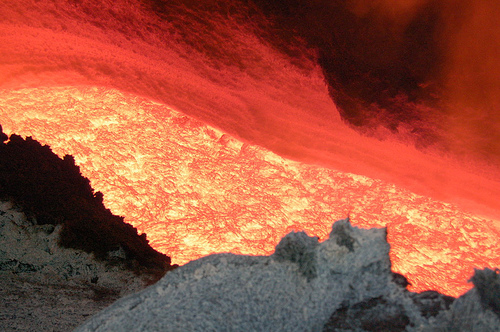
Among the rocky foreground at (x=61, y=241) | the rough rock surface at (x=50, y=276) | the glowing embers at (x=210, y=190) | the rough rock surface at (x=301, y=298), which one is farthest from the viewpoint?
the glowing embers at (x=210, y=190)

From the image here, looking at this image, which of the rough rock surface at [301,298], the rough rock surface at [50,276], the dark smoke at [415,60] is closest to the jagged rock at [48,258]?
the rough rock surface at [50,276]

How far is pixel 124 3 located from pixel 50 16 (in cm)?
35

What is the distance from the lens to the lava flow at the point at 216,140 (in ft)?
4.68

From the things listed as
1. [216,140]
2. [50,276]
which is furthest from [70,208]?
[216,140]

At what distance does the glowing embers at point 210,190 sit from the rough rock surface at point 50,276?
0.19 metres

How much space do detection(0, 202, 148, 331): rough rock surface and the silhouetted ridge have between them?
29 mm

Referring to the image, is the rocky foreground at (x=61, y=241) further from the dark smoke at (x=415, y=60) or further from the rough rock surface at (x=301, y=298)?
the dark smoke at (x=415, y=60)

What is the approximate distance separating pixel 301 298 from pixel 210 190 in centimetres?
72

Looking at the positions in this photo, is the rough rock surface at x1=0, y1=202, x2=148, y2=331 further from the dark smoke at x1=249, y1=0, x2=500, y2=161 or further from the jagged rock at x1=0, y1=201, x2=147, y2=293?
the dark smoke at x1=249, y1=0, x2=500, y2=161

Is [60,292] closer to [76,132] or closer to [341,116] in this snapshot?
[76,132]

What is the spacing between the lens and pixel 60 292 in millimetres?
1165

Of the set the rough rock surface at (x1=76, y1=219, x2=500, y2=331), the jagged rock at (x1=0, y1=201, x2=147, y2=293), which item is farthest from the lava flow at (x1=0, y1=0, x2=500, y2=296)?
the rough rock surface at (x1=76, y1=219, x2=500, y2=331)

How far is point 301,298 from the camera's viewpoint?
2.78ft

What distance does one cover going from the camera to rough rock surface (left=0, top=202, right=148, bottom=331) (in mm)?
1081
